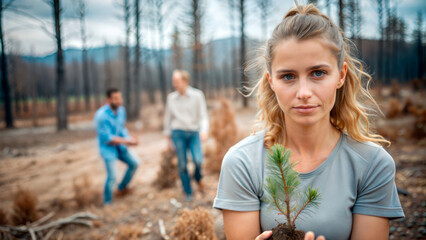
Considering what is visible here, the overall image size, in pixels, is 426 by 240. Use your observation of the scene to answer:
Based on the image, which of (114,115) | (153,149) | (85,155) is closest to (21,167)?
(85,155)

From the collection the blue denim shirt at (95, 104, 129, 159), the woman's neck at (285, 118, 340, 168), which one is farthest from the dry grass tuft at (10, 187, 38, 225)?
the woman's neck at (285, 118, 340, 168)

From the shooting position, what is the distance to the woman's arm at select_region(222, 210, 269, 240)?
1.21 meters

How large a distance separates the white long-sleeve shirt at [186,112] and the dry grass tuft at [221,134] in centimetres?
167

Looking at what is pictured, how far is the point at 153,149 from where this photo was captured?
10008 mm

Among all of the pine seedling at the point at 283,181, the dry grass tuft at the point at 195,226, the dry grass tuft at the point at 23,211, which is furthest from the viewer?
the dry grass tuft at the point at 23,211

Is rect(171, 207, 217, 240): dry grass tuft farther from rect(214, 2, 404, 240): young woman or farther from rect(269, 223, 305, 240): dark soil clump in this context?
rect(269, 223, 305, 240): dark soil clump

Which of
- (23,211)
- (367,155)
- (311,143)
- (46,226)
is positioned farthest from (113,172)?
(367,155)

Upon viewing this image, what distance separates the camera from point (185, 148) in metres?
4.71

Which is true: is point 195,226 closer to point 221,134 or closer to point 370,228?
point 370,228

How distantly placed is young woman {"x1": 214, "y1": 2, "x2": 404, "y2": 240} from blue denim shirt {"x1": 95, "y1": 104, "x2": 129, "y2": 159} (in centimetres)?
385

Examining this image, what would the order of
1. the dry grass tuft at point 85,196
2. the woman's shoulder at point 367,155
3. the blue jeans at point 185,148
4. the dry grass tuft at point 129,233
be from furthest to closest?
the dry grass tuft at point 85,196 < the blue jeans at point 185,148 < the dry grass tuft at point 129,233 < the woman's shoulder at point 367,155

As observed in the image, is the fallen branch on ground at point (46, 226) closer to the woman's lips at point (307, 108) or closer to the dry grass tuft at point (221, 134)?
the dry grass tuft at point (221, 134)

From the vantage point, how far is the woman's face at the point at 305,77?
1.09 meters

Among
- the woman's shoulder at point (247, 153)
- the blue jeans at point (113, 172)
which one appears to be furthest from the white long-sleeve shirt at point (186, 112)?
the woman's shoulder at point (247, 153)
